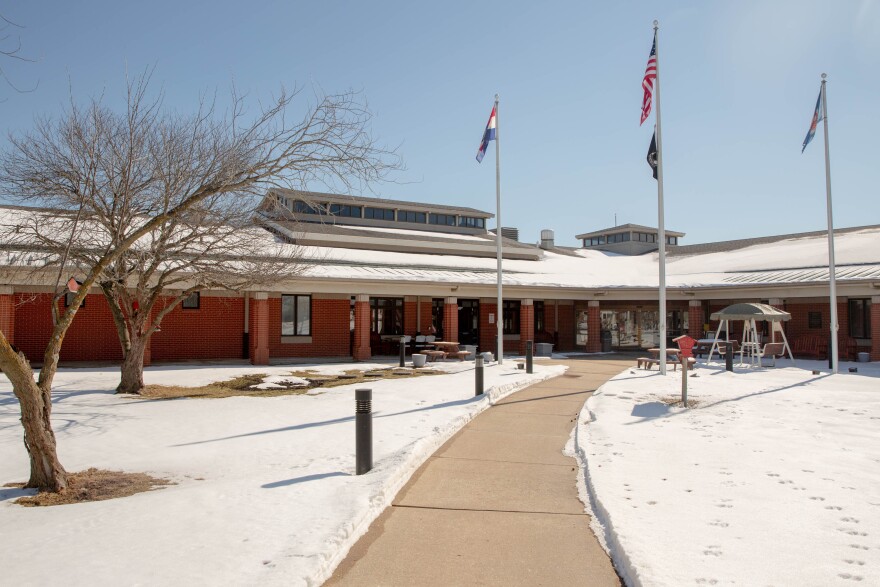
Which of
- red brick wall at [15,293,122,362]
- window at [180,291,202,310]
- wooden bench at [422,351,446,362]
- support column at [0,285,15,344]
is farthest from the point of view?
wooden bench at [422,351,446,362]

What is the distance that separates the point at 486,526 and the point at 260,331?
18214 mm

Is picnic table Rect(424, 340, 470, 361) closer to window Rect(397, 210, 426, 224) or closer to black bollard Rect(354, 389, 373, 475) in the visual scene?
window Rect(397, 210, 426, 224)

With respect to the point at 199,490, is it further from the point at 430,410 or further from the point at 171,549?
the point at 430,410

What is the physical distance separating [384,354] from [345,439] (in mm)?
18569

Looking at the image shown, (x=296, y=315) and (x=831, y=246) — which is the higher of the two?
(x=831, y=246)

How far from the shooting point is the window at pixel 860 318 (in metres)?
25.4

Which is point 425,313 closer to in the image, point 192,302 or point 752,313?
point 192,302

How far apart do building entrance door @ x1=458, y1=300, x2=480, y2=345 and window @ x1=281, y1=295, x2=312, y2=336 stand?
8.08 meters

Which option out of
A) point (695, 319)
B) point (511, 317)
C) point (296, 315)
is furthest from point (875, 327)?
point (296, 315)

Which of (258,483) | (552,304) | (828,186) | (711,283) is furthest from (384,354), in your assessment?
(258,483)

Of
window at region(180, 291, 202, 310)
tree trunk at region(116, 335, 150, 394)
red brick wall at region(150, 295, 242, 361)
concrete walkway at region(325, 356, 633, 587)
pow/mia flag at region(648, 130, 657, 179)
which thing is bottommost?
concrete walkway at region(325, 356, 633, 587)

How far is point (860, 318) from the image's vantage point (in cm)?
2562

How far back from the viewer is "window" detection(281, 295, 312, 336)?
25078mm

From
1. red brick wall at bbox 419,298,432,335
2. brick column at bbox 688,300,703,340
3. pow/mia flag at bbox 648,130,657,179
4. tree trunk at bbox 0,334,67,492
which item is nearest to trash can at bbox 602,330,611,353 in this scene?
brick column at bbox 688,300,703,340
